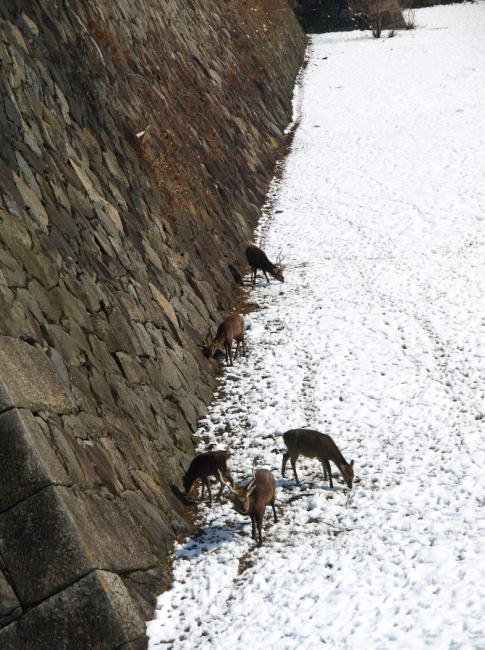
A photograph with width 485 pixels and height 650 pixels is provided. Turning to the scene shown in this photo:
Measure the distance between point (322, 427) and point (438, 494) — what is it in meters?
3.04

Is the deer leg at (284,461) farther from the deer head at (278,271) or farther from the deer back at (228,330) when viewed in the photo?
the deer head at (278,271)

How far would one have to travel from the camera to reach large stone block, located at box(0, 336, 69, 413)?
8516mm

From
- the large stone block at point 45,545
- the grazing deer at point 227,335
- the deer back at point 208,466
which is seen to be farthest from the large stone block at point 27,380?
the grazing deer at point 227,335

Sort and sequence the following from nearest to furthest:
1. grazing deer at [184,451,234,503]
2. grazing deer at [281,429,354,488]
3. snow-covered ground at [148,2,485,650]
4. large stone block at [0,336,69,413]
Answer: large stone block at [0,336,69,413]
snow-covered ground at [148,2,485,650]
grazing deer at [184,451,234,503]
grazing deer at [281,429,354,488]

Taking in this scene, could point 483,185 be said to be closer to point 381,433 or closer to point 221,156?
point 221,156

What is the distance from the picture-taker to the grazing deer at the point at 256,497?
10922mm

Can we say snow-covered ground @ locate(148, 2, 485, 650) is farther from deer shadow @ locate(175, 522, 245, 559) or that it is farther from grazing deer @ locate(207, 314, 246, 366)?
grazing deer @ locate(207, 314, 246, 366)

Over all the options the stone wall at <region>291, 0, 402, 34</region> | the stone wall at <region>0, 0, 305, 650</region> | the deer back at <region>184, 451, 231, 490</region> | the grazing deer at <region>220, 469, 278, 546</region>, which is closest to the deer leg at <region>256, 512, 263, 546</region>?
the grazing deer at <region>220, 469, 278, 546</region>

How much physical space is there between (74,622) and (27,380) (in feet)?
10.3

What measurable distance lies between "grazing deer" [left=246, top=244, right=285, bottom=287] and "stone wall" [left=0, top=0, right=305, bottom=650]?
0.93m

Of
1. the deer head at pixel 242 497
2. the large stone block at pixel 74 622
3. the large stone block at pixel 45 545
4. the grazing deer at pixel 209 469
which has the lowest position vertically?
the grazing deer at pixel 209 469

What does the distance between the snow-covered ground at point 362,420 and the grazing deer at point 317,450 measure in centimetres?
38

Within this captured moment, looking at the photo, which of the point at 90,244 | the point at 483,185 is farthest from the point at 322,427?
the point at 483,185

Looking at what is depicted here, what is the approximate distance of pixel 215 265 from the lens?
19.9 meters
